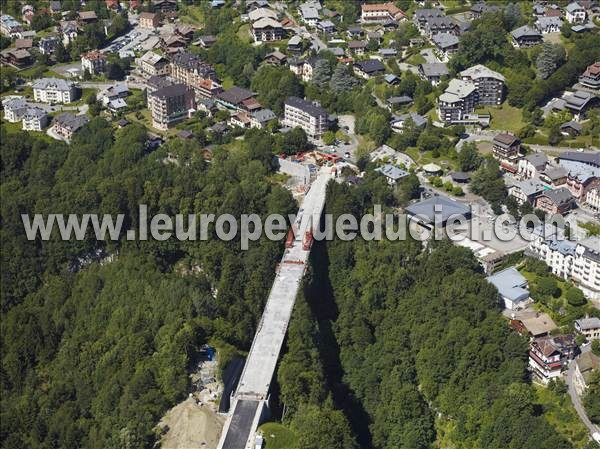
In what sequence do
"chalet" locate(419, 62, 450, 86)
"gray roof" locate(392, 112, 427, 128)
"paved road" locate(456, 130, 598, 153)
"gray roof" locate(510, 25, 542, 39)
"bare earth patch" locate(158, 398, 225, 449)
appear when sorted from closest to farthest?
"bare earth patch" locate(158, 398, 225, 449) → "paved road" locate(456, 130, 598, 153) → "gray roof" locate(392, 112, 427, 128) → "chalet" locate(419, 62, 450, 86) → "gray roof" locate(510, 25, 542, 39)

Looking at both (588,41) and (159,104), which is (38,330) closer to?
(159,104)

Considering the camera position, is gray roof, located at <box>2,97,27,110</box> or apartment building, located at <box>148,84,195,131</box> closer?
apartment building, located at <box>148,84,195,131</box>

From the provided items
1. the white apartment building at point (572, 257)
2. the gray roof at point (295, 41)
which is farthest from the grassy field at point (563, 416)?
the gray roof at point (295, 41)

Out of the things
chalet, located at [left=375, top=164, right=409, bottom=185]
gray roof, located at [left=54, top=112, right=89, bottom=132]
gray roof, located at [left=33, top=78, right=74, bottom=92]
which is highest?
chalet, located at [left=375, top=164, right=409, bottom=185]

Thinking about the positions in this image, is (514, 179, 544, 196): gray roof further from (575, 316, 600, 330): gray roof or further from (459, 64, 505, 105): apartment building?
(459, 64, 505, 105): apartment building

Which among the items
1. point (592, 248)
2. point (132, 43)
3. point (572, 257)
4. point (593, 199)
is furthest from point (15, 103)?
point (592, 248)

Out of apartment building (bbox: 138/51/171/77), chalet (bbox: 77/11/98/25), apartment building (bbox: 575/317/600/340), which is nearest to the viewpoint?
apartment building (bbox: 575/317/600/340)

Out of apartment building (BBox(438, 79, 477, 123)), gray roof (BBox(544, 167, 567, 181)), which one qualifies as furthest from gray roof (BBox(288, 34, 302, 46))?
gray roof (BBox(544, 167, 567, 181))
